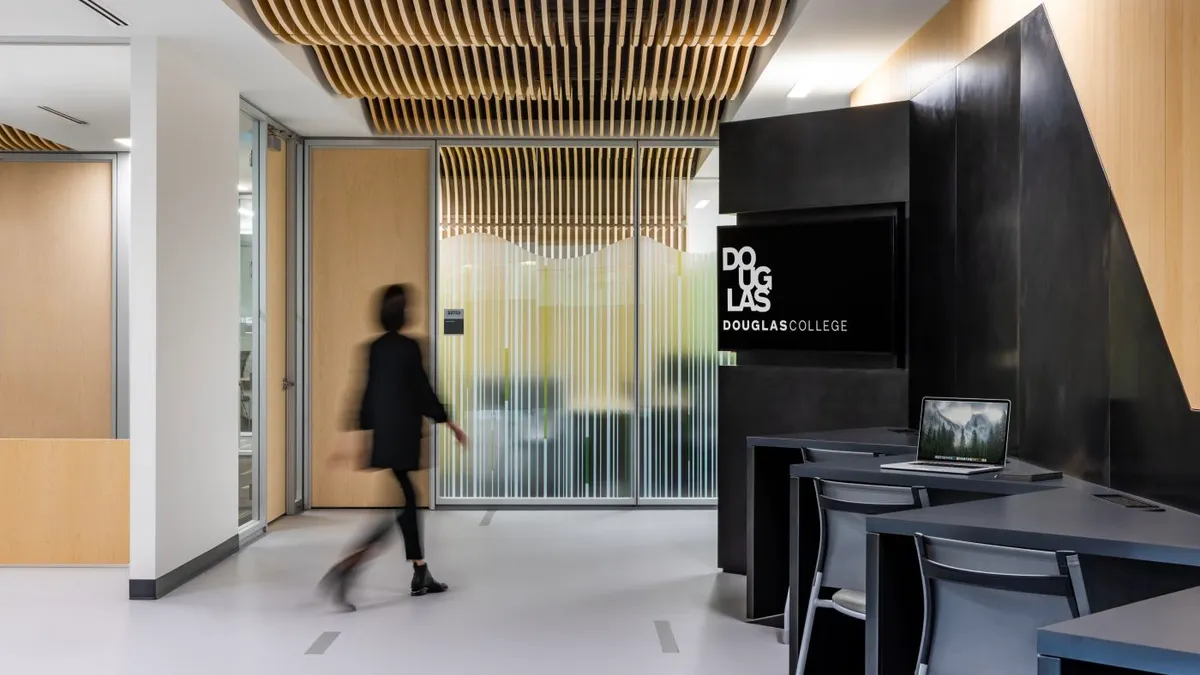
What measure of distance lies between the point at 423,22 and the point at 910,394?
3684 mm

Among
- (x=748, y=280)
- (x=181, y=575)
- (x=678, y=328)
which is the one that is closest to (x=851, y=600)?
(x=748, y=280)

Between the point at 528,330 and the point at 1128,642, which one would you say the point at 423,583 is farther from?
the point at 1128,642

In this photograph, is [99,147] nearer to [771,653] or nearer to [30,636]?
[30,636]

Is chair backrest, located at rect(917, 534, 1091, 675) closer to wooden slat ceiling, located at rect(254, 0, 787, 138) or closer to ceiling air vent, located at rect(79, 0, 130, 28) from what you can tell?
wooden slat ceiling, located at rect(254, 0, 787, 138)

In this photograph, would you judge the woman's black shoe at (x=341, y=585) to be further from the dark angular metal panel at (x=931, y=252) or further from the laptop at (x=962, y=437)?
the dark angular metal panel at (x=931, y=252)

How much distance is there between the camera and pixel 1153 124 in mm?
3791

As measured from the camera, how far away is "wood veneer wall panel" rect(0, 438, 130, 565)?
6770 millimetres

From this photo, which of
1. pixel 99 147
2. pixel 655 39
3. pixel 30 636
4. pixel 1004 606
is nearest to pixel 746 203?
pixel 655 39

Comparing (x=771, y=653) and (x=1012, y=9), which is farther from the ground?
(x=1012, y=9)

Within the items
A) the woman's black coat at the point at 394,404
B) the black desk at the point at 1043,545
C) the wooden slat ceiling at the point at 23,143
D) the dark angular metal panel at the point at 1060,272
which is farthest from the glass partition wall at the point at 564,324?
the black desk at the point at 1043,545

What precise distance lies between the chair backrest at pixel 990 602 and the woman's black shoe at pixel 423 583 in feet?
12.6

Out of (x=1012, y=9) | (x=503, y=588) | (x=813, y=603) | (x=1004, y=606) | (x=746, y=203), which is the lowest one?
(x=503, y=588)

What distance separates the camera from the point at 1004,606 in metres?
2.88

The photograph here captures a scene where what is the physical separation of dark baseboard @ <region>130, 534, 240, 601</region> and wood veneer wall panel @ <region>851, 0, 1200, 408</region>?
5493mm
